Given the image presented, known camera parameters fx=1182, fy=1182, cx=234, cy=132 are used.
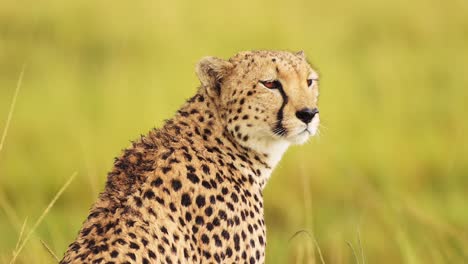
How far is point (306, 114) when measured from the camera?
3.69 metres

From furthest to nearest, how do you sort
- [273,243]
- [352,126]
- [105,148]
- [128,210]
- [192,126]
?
1. [352,126]
2. [105,148]
3. [273,243]
4. [192,126]
5. [128,210]

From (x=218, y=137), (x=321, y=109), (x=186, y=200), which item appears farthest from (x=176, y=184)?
(x=321, y=109)

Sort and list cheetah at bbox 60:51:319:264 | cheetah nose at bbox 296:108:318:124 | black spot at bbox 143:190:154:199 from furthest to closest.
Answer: cheetah nose at bbox 296:108:318:124
black spot at bbox 143:190:154:199
cheetah at bbox 60:51:319:264

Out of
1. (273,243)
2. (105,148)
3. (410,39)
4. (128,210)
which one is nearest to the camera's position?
(128,210)

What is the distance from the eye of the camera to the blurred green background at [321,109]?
5.60 metres

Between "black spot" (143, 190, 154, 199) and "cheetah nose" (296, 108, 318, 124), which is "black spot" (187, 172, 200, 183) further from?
"cheetah nose" (296, 108, 318, 124)

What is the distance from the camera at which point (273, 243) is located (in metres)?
5.80

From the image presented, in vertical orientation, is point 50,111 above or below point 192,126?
below

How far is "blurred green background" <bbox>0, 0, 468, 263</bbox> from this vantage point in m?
5.60

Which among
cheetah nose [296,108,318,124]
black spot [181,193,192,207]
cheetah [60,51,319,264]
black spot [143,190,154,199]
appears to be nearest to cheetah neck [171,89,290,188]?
cheetah [60,51,319,264]

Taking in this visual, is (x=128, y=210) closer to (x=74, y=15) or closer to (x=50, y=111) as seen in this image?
(x=50, y=111)

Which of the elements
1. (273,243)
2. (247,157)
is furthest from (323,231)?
(247,157)

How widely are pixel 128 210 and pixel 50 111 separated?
468 centimetres

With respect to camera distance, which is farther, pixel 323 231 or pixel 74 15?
pixel 74 15
